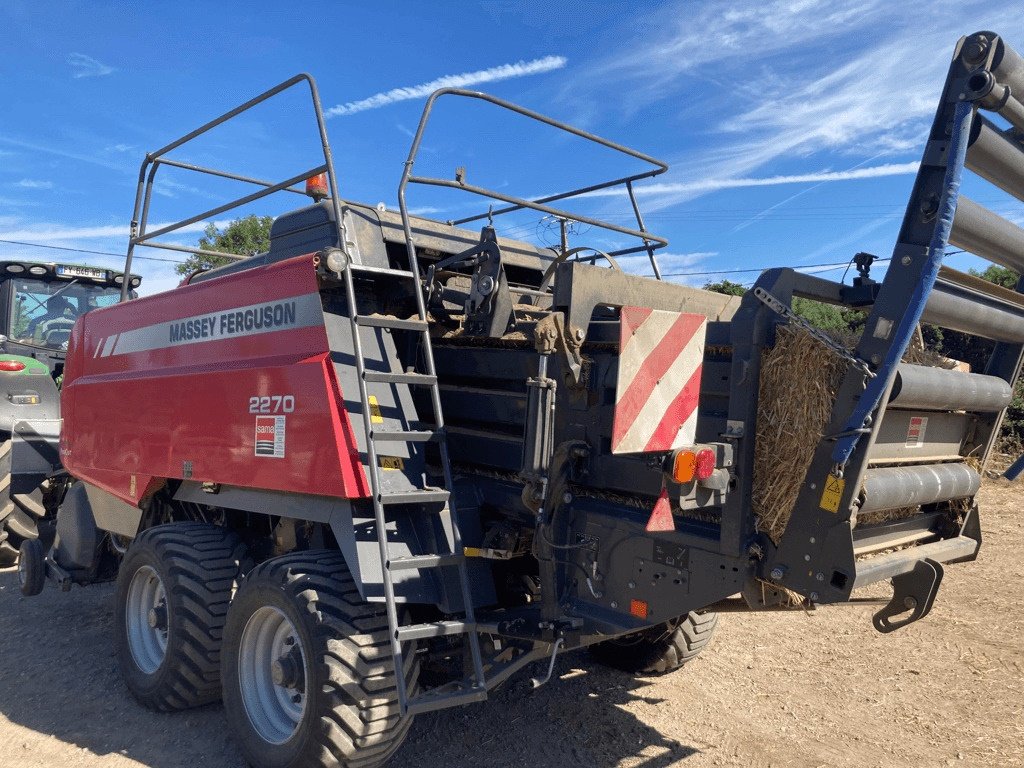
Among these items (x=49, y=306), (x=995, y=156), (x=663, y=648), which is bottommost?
(x=663, y=648)

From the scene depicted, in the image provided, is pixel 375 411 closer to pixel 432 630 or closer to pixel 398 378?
pixel 398 378

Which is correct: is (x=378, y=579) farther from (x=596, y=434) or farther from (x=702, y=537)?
(x=702, y=537)

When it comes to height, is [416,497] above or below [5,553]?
above

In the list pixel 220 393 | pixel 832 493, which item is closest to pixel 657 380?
pixel 832 493

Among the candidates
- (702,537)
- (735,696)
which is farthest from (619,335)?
(735,696)

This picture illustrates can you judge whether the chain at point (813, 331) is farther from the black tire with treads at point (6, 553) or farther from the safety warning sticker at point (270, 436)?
the black tire with treads at point (6, 553)

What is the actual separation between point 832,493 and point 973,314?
99 cm

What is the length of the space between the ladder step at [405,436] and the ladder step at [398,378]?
22 cm

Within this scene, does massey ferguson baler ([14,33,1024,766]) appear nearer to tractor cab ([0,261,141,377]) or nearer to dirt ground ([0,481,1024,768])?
dirt ground ([0,481,1024,768])

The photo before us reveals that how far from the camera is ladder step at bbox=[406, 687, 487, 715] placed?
3248 mm

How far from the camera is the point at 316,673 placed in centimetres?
328

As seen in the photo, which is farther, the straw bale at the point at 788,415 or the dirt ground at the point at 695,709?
the dirt ground at the point at 695,709

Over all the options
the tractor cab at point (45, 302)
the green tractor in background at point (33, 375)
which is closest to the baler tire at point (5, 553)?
the green tractor in background at point (33, 375)

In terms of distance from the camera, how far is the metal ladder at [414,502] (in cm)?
326
